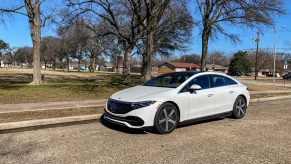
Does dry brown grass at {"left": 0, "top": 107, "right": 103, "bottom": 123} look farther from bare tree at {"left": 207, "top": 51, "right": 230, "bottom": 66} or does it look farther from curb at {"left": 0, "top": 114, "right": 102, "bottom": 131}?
bare tree at {"left": 207, "top": 51, "right": 230, "bottom": 66}

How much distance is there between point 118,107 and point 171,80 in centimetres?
186

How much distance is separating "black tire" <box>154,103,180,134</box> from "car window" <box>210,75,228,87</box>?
182 centimetres

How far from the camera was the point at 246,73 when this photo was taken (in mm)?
88500

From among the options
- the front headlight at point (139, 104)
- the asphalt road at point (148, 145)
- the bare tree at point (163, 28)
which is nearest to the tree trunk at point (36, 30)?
the bare tree at point (163, 28)

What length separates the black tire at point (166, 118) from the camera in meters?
6.22

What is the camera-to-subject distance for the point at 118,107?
639 cm

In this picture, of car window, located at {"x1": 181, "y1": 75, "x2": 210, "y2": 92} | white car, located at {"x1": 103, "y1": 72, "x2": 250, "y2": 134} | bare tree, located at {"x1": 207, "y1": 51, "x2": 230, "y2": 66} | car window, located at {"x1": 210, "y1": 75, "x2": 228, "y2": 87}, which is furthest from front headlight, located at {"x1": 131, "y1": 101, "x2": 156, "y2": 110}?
bare tree, located at {"x1": 207, "y1": 51, "x2": 230, "y2": 66}

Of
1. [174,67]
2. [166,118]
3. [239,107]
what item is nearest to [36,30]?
[166,118]

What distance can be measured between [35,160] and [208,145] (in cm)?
328

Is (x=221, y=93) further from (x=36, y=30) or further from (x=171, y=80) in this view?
(x=36, y=30)

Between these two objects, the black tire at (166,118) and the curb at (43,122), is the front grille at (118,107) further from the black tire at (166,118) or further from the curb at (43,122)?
the curb at (43,122)

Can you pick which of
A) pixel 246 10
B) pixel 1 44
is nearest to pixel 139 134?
pixel 246 10

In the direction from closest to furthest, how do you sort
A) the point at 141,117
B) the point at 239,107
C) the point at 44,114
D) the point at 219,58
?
the point at 141,117 < the point at 44,114 < the point at 239,107 < the point at 219,58

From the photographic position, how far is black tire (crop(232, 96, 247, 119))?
834cm
